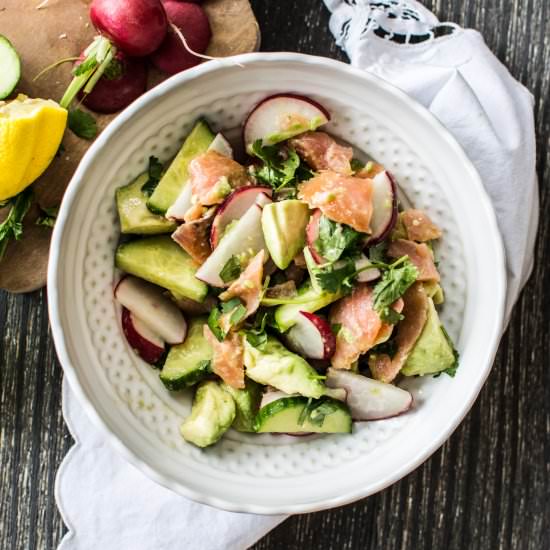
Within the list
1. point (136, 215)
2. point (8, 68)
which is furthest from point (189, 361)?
point (8, 68)

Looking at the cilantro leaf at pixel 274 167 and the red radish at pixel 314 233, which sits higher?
the cilantro leaf at pixel 274 167

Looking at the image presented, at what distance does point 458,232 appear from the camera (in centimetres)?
163

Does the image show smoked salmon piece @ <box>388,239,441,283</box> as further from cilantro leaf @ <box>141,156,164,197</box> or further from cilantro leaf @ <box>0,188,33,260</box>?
cilantro leaf @ <box>0,188,33,260</box>

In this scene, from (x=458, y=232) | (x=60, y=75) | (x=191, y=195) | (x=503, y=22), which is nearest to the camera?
(x=191, y=195)

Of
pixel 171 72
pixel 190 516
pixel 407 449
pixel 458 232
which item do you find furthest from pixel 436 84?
pixel 190 516

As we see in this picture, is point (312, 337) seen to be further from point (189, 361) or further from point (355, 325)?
point (189, 361)

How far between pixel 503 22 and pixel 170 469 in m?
1.36

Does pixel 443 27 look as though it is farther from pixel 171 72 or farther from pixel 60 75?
pixel 60 75

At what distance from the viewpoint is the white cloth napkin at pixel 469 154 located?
1.83 meters

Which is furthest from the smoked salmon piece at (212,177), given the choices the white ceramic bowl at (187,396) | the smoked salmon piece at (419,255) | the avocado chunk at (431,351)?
the avocado chunk at (431,351)

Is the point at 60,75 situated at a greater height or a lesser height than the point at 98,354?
greater

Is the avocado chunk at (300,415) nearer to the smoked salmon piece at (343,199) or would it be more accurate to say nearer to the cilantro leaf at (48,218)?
the smoked salmon piece at (343,199)

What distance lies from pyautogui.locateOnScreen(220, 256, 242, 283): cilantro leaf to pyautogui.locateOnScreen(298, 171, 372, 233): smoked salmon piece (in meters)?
0.19

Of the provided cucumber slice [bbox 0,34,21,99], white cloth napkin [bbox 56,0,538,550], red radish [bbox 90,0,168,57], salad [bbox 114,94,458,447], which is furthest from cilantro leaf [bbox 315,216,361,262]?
cucumber slice [bbox 0,34,21,99]
